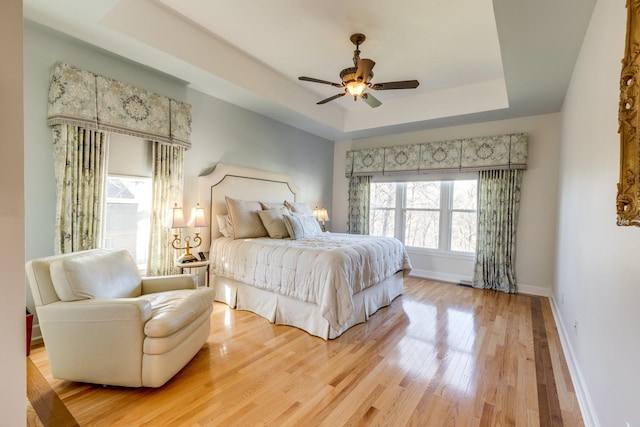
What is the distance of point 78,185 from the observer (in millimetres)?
2619

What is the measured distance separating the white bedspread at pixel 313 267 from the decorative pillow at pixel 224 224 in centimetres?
10

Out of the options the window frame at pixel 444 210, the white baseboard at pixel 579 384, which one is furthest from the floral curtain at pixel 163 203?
the window frame at pixel 444 210

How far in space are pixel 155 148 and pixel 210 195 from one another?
840 millimetres

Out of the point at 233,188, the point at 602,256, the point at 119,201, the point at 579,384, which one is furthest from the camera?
the point at 233,188

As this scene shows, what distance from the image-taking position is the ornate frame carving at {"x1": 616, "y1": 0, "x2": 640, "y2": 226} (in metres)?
1.00

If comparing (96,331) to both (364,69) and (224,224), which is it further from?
(364,69)

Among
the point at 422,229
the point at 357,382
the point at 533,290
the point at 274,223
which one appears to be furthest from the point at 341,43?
the point at 533,290

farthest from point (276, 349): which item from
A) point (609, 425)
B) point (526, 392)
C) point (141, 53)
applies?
point (141, 53)

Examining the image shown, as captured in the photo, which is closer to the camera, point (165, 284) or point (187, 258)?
point (165, 284)

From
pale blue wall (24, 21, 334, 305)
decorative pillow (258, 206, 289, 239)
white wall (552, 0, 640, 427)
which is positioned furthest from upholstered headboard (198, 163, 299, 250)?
white wall (552, 0, 640, 427)

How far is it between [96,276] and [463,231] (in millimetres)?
4982

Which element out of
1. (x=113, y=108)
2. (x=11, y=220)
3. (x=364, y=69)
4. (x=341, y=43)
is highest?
(x=341, y=43)

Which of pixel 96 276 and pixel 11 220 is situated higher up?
pixel 11 220

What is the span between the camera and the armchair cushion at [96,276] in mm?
1871
